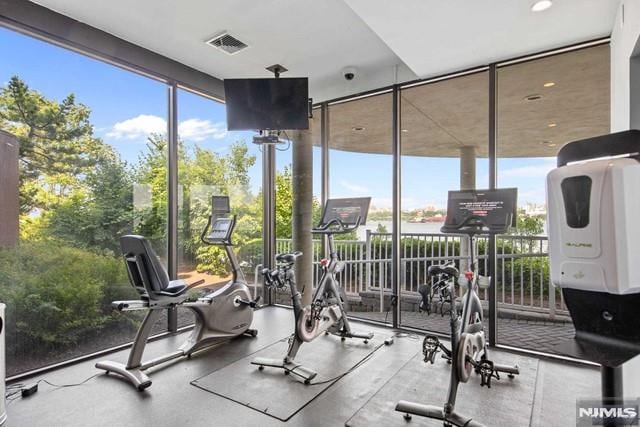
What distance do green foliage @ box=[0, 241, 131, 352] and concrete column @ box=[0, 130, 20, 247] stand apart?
0.19 meters

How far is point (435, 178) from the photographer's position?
14.1 ft

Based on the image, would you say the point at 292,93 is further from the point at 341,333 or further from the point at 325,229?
the point at 341,333

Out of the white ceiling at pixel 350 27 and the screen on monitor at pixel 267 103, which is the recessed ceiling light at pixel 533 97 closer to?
the white ceiling at pixel 350 27

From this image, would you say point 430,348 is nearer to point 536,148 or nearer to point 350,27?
point 536,148

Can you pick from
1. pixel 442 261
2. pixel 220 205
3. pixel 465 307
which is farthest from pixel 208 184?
pixel 442 261

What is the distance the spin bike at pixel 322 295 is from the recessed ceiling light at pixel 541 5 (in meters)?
2.10

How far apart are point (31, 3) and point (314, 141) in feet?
10.7

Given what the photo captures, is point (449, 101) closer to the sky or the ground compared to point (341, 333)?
closer to the sky

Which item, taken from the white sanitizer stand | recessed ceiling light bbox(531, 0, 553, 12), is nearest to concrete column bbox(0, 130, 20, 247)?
the white sanitizer stand

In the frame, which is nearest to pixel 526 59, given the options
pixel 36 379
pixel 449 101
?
pixel 449 101

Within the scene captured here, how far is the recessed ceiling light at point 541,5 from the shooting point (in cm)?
251

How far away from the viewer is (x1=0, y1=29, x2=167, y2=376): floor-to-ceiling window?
283 centimetres

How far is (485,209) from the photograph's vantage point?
2809mm

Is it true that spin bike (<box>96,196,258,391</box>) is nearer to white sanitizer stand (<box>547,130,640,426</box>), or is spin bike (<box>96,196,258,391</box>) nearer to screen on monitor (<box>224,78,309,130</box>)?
screen on monitor (<box>224,78,309,130</box>)
